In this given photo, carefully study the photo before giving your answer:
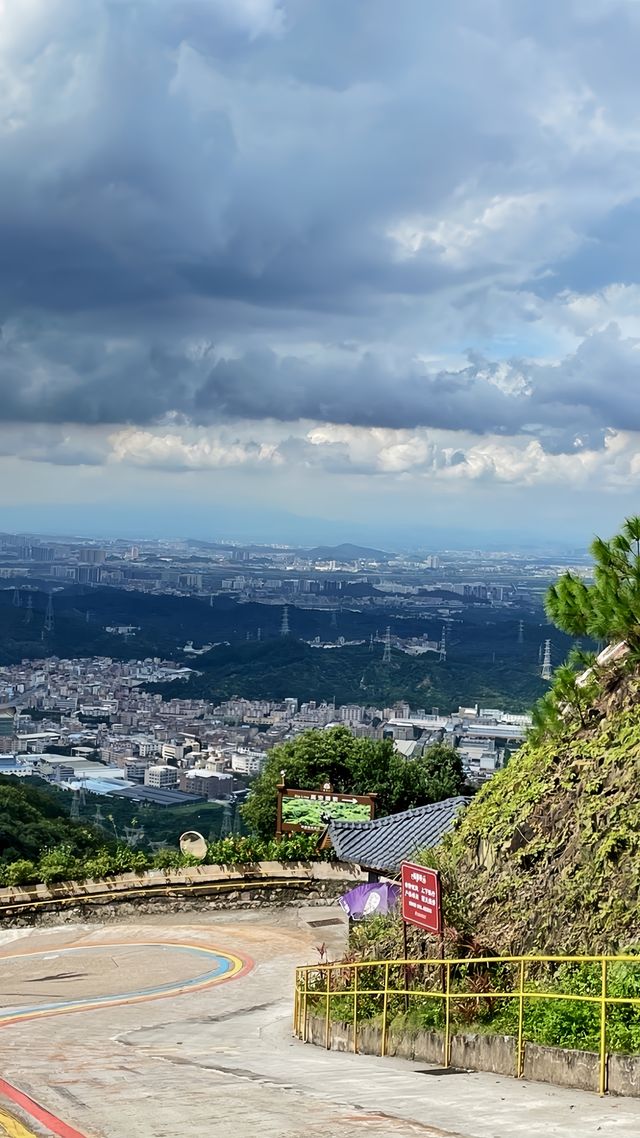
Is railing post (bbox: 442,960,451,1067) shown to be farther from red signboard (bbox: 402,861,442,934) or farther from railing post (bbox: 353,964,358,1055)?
railing post (bbox: 353,964,358,1055)

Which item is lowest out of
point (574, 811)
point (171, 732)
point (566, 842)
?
point (171, 732)

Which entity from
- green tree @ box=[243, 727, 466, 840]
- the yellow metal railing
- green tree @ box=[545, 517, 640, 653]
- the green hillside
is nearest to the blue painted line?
the yellow metal railing

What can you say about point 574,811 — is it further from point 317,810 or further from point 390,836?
point 317,810

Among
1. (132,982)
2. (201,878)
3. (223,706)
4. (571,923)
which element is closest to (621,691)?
(571,923)

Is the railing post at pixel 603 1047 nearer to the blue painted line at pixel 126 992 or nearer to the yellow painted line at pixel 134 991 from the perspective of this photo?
the yellow painted line at pixel 134 991

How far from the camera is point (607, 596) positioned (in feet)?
53.1

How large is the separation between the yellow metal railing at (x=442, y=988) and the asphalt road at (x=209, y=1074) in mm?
465

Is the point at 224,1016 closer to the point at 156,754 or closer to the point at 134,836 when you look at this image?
the point at 134,836

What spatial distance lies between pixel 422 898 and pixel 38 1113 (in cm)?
503

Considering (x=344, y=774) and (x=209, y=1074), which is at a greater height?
(x=209, y=1074)

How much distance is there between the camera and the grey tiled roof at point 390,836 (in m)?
25.1

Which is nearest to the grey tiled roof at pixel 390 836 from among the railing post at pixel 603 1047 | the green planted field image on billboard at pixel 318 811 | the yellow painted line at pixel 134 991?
the yellow painted line at pixel 134 991

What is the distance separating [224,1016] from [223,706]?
508 ft

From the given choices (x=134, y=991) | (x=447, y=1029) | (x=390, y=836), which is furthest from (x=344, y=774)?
(x=447, y=1029)
